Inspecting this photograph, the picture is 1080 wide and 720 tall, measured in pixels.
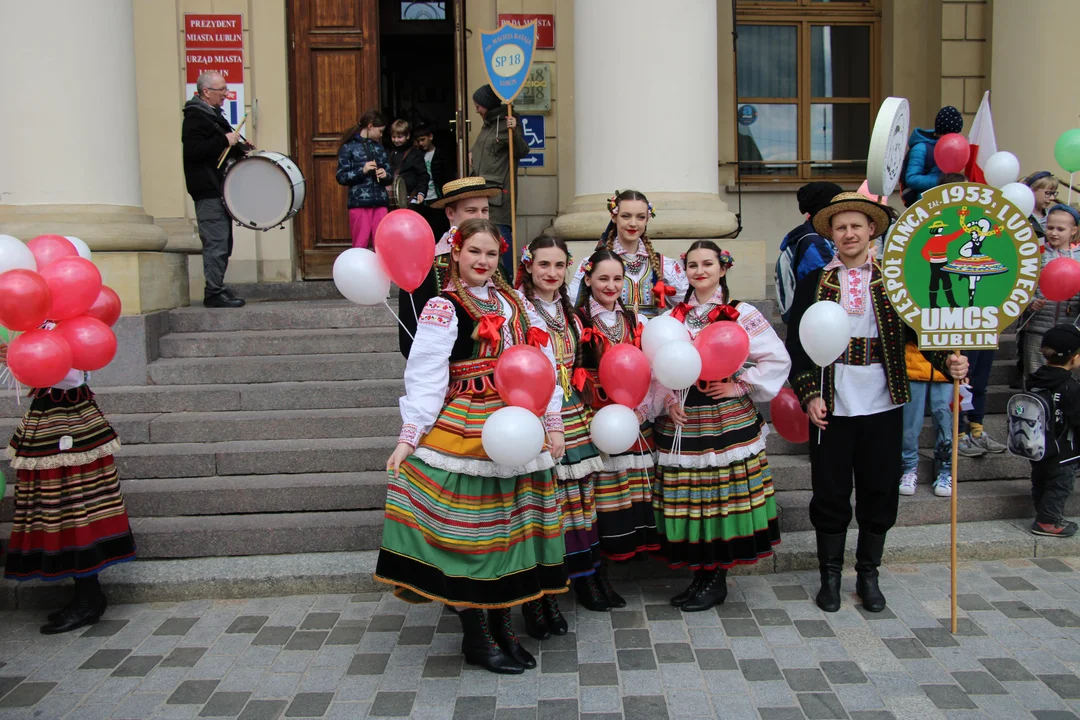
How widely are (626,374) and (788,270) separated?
6.34 feet

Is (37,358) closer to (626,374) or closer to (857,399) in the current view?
(626,374)

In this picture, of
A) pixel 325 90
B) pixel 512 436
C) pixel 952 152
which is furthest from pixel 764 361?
pixel 325 90

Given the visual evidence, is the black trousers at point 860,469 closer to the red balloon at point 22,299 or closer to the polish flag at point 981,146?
the polish flag at point 981,146

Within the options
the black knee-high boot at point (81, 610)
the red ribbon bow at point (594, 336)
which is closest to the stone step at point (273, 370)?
the black knee-high boot at point (81, 610)

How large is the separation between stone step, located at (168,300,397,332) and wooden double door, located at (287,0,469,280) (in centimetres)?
238

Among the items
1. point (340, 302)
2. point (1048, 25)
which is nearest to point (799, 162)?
point (1048, 25)

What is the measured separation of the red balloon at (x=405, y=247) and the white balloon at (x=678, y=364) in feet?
3.51

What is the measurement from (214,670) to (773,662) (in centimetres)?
233

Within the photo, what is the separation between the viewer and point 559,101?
8.86 m

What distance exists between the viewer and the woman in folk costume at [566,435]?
407 cm

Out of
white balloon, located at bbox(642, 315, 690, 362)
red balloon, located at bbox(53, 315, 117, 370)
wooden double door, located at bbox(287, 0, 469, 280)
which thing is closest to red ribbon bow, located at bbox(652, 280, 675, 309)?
white balloon, located at bbox(642, 315, 690, 362)

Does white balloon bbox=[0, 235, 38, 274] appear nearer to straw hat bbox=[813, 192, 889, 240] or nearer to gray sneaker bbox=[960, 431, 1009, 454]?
straw hat bbox=[813, 192, 889, 240]

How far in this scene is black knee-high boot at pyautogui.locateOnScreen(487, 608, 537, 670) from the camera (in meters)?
3.86

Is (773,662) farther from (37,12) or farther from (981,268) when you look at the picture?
(37,12)
